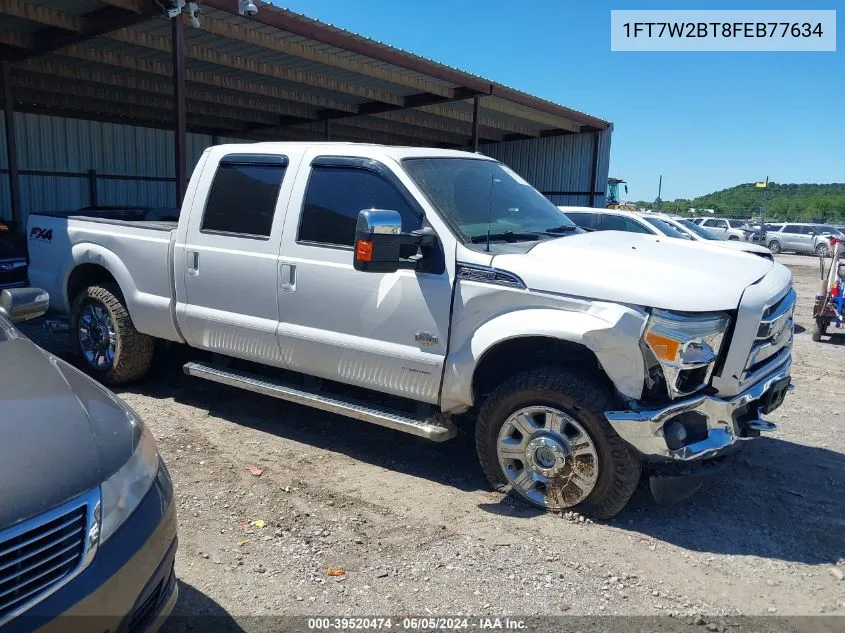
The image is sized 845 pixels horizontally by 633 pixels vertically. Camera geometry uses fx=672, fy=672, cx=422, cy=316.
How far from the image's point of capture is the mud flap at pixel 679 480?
3.66 meters

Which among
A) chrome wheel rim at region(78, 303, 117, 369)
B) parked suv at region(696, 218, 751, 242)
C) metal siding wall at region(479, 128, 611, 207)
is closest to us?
chrome wheel rim at region(78, 303, 117, 369)

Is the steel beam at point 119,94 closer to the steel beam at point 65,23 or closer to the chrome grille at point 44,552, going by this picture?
the steel beam at point 65,23

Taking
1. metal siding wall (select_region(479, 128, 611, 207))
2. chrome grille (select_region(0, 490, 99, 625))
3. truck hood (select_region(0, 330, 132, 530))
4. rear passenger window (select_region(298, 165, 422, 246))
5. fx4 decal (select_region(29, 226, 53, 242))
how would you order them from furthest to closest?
metal siding wall (select_region(479, 128, 611, 207))
fx4 decal (select_region(29, 226, 53, 242))
rear passenger window (select_region(298, 165, 422, 246))
truck hood (select_region(0, 330, 132, 530))
chrome grille (select_region(0, 490, 99, 625))

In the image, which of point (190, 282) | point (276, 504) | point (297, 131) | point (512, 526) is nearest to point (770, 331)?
point (512, 526)

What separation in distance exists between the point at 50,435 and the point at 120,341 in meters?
3.74

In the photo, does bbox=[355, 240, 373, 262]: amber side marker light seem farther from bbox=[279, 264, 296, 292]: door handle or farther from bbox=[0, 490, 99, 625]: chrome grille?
bbox=[0, 490, 99, 625]: chrome grille

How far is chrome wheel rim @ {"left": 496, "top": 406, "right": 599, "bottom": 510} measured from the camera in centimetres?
374

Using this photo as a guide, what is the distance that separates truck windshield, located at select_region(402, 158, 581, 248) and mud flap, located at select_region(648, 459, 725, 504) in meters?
1.55

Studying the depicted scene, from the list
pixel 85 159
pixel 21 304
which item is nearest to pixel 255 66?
pixel 85 159

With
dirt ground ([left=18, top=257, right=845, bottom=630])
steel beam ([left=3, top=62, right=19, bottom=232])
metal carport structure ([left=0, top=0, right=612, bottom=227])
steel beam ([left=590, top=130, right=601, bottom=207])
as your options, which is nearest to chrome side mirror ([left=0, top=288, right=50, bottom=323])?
dirt ground ([left=18, top=257, right=845, bottom=630])

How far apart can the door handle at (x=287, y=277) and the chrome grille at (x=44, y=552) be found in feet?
8.54

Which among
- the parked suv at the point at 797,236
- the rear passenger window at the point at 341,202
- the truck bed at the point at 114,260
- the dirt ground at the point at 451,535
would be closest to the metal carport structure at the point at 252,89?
the truck bed at the point at 114,260

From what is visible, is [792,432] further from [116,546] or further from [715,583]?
[116,546]

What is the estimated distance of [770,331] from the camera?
3.80m
